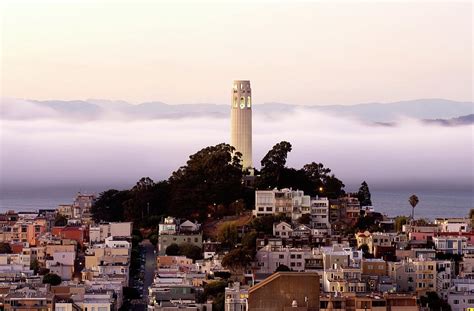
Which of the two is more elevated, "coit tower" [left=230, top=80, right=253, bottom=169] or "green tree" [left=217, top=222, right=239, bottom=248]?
"coit tower" [left=230, top=80, right=253, bottom=169]

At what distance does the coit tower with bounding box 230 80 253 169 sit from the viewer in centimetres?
5953

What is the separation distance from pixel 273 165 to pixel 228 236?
16.0ft

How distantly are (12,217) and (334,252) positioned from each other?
14.5 metres

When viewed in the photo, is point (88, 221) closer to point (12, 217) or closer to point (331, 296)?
point (12, 217)

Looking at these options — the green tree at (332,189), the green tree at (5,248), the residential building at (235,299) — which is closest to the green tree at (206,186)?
the green tree at (332,189)

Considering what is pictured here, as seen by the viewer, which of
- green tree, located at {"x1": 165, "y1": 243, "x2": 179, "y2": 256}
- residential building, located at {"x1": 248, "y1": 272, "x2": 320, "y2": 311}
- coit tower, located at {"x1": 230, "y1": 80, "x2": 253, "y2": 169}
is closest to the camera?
residential building, located at {"x1": 248, "y1": 272, "x2": 320, "y2": 311}

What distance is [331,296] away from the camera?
43.5 metres

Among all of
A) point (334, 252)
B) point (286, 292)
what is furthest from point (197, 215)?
point (286, 292)

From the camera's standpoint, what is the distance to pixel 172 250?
172 feet

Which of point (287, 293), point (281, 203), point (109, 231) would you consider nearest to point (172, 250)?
point (109, 231)

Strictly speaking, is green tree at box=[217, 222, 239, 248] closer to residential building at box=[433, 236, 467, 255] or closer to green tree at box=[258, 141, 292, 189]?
green tree at box=[258, 141, 292, 189]

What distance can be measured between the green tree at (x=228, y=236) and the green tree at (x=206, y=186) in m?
2.57

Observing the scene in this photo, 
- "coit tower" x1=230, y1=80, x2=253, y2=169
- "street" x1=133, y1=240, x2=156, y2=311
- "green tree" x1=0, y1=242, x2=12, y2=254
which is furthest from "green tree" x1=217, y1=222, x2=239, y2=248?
"coit tower" x1=230, y1=80, x2=253, y2=169

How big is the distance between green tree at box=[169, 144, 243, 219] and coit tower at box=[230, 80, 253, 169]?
2577 millimetres
